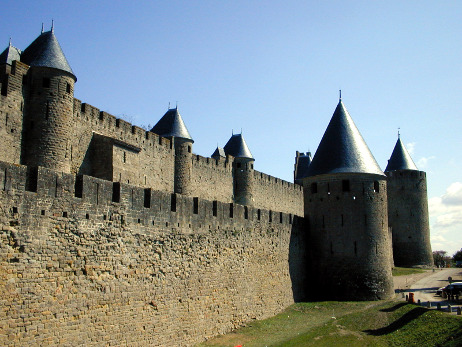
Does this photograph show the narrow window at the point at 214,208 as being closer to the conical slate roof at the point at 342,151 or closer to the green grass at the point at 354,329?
the green grass at the point at 354,329

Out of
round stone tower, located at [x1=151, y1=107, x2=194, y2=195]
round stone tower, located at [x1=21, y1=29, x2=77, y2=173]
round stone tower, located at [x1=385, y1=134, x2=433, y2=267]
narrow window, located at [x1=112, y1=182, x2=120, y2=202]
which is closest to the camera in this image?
narrow window, located at [x1=112, y1=182, x2=120, y2=202]

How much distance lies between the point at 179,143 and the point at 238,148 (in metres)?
8.49

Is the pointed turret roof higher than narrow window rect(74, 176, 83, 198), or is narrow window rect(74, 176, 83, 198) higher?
the pointed turret roof

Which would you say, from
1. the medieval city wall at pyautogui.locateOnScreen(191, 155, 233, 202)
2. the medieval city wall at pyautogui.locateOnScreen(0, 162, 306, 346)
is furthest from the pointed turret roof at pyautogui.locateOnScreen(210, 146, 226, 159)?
the medieval city wall at pyautogui.locateOnScreen(0, 162, 306, 346)

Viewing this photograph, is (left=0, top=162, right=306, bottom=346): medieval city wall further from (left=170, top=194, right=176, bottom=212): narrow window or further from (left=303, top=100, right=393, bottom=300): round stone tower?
(left=303, top=100, right=393, bottom=300): round stone tower

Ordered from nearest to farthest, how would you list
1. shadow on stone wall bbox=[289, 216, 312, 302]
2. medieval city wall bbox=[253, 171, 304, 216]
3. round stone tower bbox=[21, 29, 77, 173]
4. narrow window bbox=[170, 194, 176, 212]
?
narrow window bbox=[170, 194, 176, 212] → round stone tower bbox=[21, 29, 77, 173] → shadow on stone wall bbox=[289, 216, 312, 302] → medieval city wall bbox=[253, 171, 304, 216]

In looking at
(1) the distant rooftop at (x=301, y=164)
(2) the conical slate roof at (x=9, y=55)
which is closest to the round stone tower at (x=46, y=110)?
(2) the conical slate roof at (x=9, y=55)

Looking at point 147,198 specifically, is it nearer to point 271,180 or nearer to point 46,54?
point 46,54

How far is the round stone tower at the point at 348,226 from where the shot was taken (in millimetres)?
21438

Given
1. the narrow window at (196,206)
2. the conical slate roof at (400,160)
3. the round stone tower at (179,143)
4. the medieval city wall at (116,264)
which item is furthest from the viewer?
the conical slate roof at (400,160)

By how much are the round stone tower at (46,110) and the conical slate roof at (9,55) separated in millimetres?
380

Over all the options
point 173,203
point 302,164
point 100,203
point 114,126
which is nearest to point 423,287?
point 114,126

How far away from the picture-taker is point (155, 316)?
12.2 metres

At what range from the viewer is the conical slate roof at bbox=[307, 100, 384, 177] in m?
22.4
